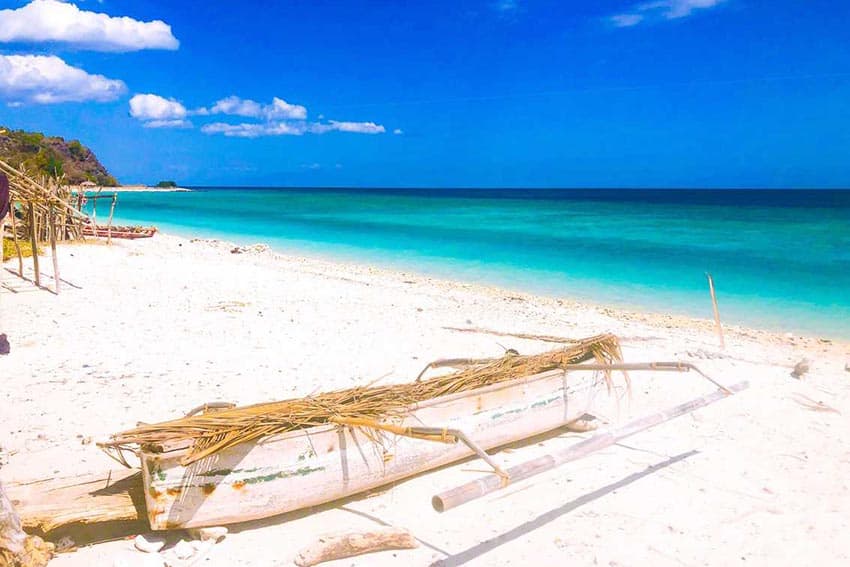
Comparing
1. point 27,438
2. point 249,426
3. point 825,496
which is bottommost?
point 825,496

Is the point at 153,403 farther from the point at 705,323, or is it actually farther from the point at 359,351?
the point at 705,323

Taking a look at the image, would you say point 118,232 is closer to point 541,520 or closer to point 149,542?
point 149,542

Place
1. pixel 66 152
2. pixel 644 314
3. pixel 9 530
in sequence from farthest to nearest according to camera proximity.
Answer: pixel 66 152, pixel 644 314, pixel 9 530

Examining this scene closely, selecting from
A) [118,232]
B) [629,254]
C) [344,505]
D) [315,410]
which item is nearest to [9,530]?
[315,410]

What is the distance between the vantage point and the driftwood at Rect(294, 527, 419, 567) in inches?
129

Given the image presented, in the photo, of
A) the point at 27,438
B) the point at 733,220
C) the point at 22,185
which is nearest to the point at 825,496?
the point at 27,438

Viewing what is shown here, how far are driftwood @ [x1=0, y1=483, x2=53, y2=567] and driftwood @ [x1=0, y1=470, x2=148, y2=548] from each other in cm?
13

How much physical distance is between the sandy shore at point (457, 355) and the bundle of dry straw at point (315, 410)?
0.62 m

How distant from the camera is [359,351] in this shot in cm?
738

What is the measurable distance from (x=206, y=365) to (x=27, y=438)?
2134mm

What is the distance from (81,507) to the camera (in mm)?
3318

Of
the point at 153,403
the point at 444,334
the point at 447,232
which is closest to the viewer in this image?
the point at 153,403

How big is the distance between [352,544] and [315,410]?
80 cm

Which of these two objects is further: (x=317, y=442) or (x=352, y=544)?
(x=317, y=442)
